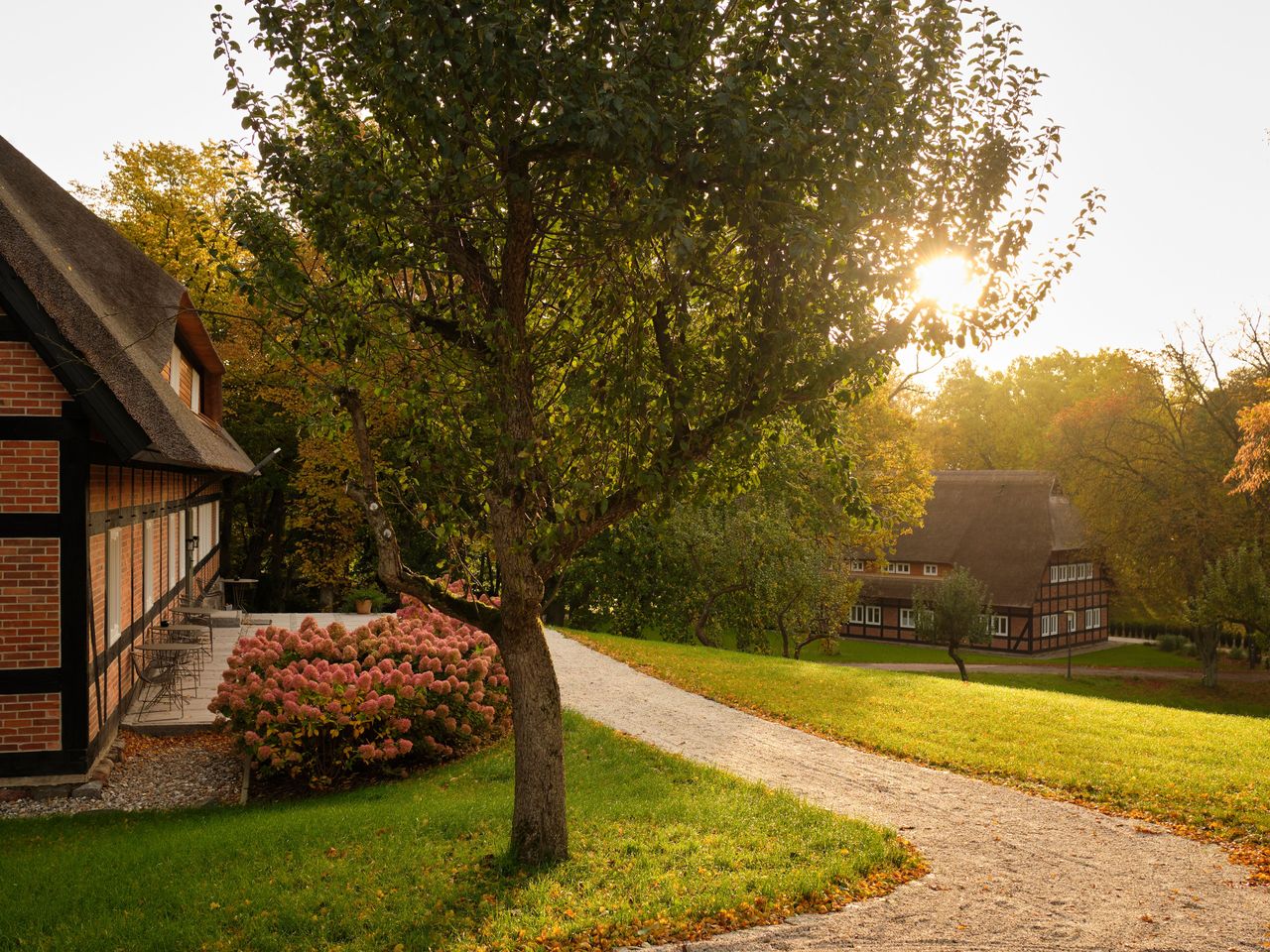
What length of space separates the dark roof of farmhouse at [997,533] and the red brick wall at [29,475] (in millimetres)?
36910

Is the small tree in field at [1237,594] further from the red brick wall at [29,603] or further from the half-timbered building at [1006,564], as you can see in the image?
the red brick wall at [29,603]

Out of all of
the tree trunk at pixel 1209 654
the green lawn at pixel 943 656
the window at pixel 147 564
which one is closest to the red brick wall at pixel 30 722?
the window at pixel 147 564

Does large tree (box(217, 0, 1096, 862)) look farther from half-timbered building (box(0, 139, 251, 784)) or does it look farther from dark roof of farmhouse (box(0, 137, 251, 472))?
half-timbered building (box(0, 139, 251, 784))

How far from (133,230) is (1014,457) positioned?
50.6 m

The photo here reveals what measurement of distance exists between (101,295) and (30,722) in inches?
226

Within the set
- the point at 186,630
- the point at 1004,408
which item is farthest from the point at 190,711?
the point at 1004,408

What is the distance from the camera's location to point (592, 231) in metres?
6.76

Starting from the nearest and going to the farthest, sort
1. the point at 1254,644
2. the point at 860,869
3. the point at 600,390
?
1. the point at 600,390
2. the point at 860,869
3. the point at 1254,644

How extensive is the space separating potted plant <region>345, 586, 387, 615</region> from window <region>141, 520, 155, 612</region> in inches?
397

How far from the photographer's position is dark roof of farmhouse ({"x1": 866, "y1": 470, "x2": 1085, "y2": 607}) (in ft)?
133

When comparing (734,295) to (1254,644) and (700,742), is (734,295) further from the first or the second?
(1254,644)

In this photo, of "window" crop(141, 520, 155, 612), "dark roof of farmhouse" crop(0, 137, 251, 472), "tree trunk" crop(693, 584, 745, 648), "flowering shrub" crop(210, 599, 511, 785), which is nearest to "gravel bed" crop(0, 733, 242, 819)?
"flowering shrub" crop(210, 599, 511, 785)

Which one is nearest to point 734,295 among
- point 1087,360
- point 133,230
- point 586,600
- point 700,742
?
point 700,742

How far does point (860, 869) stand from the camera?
7391 millimetres
